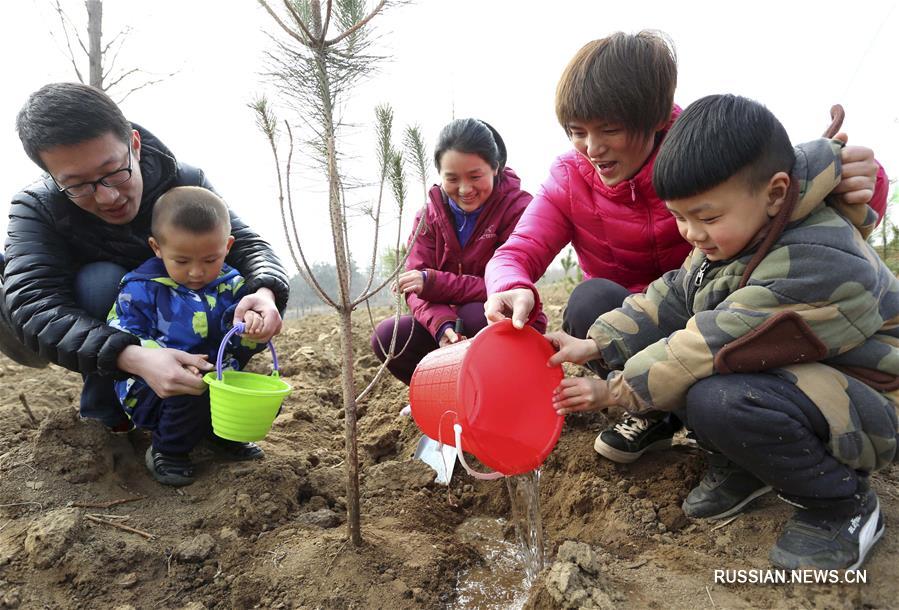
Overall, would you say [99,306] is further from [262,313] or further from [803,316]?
[803,316]

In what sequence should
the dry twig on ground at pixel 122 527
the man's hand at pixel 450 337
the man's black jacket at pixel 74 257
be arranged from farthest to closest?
the man's hand at pixel 450 337
the man's black jacket at pixel 74 257
the dry twig on ground at pixel 122 527

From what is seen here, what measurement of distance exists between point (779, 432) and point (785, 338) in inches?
10.0

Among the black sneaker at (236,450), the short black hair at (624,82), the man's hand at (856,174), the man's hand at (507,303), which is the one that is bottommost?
the black sneaker at (236,450)

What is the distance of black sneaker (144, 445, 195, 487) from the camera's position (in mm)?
2205

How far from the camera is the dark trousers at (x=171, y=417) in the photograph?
2.17 meters

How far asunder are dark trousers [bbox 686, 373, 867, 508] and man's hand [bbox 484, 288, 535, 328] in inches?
23.5

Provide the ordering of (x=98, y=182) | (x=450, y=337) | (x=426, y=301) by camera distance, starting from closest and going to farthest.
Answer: (x=98, y=182) → (x=450, y=337) → (x=426, y=301)

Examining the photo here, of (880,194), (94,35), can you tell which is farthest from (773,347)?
(94,35)

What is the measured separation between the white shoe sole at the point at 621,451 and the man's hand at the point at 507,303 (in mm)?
732

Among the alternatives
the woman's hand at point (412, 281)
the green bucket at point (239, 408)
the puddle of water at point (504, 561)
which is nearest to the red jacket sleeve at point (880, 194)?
the puddle of water at point (504, 561)

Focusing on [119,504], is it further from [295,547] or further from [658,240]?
[658,240]

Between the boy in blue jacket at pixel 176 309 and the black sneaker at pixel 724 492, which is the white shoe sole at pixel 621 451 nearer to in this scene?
the black sneaker at pixel 724 492

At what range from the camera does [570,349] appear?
6.00 ft

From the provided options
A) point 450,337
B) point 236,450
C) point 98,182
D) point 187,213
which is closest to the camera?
point 98,182
